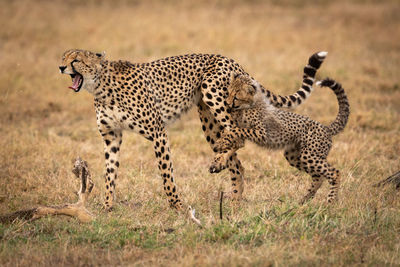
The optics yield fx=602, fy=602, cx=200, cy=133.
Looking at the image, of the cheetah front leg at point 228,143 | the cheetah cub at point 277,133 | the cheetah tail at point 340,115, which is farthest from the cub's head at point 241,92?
the cheetah tail at point 340,115

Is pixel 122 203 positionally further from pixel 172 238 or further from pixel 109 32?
pixel 109 32

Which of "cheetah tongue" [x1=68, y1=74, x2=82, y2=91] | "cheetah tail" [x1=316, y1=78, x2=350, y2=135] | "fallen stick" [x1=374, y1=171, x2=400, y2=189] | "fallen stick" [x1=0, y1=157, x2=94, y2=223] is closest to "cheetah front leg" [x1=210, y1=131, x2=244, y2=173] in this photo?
→ "cheetah tail" [x1=316, y1=78, x2=350, y2=135]

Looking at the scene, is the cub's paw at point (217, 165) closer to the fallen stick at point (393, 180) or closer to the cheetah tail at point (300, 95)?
the cheetah tail at point (300, 95)

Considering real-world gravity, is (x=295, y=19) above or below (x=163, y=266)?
above

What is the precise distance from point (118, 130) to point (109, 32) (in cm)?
792

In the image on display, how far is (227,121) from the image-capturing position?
206 inches

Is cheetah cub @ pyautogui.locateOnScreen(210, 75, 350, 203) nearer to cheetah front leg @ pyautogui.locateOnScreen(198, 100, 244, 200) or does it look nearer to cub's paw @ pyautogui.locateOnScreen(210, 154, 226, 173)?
cub's paw @ pyautogui.locateOnScreen(210, 154, 226, 173)

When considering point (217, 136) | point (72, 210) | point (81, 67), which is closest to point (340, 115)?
point (217, 136)

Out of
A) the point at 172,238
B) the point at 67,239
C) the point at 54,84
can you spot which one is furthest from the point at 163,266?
the point at 54,84

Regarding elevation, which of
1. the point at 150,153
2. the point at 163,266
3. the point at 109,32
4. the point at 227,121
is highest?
the point at 109,32

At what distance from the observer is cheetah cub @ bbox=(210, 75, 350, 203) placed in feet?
16.2

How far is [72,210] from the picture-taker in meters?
4.40

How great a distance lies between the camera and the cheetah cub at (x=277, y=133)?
195 inches

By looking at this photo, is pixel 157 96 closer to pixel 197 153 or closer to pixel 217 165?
pixel 217 165
